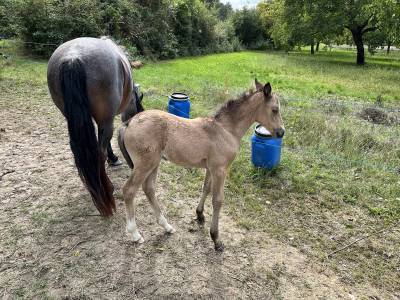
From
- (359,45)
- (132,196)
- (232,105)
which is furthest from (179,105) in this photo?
(359,45)

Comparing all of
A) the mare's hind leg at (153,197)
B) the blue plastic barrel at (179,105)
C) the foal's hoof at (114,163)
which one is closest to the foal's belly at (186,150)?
the mare's hind leg at (153,197)

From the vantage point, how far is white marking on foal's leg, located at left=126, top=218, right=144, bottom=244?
3.59 meters

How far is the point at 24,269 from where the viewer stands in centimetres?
320

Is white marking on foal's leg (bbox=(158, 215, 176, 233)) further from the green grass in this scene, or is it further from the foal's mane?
the foal's mane

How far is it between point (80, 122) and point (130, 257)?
149cm

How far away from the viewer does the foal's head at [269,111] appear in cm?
366

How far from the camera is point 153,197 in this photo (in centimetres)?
376

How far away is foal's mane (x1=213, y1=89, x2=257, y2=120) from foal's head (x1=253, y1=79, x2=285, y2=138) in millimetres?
79

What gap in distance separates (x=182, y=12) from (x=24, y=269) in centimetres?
2221

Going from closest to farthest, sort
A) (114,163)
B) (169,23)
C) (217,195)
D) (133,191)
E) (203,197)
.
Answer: (133,191) → (217,195) → (203,197) → (114,163) → (169,23)

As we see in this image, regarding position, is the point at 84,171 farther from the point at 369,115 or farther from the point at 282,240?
the point at 369,115

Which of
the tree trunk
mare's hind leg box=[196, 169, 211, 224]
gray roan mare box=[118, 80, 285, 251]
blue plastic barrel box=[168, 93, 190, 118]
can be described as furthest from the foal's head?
the tree trunk

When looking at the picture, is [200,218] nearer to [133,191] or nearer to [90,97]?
[133,191]

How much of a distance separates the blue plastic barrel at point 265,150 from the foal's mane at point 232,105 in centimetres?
153
